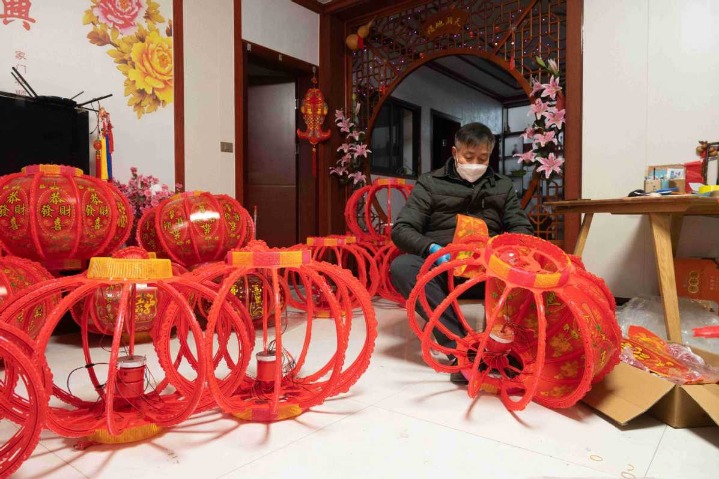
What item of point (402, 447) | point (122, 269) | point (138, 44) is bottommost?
point (402, 447)

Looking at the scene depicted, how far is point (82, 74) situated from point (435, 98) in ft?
14.1

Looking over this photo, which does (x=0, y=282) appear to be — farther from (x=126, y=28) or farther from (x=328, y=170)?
(x=328, y=170)

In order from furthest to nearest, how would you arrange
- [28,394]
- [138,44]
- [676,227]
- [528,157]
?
[528,157], [138,44], [676,227], [28,394]

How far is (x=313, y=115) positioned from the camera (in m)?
3.99

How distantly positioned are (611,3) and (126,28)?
2949 millimetres

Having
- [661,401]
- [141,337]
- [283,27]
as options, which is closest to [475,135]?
[661,401]

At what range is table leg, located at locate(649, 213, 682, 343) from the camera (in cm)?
175

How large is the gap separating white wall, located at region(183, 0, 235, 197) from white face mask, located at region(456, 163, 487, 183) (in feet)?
6.44

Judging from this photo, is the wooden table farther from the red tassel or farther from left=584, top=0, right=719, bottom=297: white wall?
the red tassel

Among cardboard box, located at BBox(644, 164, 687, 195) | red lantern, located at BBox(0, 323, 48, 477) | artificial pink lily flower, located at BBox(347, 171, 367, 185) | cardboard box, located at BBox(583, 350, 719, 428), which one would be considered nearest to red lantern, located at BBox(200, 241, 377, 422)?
red lantern, located at BBox(0, 323, 48, 477)

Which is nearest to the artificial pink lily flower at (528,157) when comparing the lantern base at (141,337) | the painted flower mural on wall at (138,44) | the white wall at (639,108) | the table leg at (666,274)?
the white wall at (639,108)

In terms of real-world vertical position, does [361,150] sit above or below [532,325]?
above

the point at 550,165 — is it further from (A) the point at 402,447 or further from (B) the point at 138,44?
Answer: (B) the point at 138,44

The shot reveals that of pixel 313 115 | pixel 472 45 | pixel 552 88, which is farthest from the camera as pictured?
pixel 313 115
